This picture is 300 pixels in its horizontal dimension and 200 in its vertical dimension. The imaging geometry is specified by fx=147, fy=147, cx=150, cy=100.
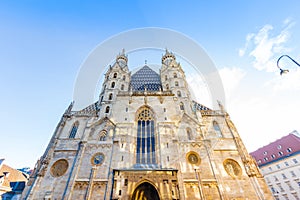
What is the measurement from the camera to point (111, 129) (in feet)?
60.0

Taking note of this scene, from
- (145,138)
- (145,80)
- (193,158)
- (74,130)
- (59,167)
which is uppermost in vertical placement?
(145,80)

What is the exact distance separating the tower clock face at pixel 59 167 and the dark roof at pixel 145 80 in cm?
1571

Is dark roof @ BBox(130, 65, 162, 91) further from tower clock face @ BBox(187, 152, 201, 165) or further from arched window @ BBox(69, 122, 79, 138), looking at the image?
tower clock face @ BBox(187, 152, 201, 165)

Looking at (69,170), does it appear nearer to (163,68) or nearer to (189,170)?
(189,170)

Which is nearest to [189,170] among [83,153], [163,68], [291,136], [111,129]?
[111,129]

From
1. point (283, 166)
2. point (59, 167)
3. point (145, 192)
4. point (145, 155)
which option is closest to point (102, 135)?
point (59, 167)

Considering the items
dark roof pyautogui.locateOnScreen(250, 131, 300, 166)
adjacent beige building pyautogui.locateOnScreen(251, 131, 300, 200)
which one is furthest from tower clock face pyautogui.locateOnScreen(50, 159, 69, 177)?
dark roof pyautogui.locateOnScreen(250, 131, 300, 166)

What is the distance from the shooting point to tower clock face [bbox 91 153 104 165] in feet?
51.3

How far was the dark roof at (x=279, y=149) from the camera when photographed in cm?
2517

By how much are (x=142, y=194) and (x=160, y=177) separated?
2528 mm

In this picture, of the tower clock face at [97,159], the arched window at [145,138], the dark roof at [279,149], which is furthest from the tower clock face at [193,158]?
the dark roof at [279,149]

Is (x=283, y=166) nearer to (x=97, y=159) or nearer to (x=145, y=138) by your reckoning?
(x=145, y=138)

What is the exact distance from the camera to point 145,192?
47.1 ft

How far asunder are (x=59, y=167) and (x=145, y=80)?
20.4 m
